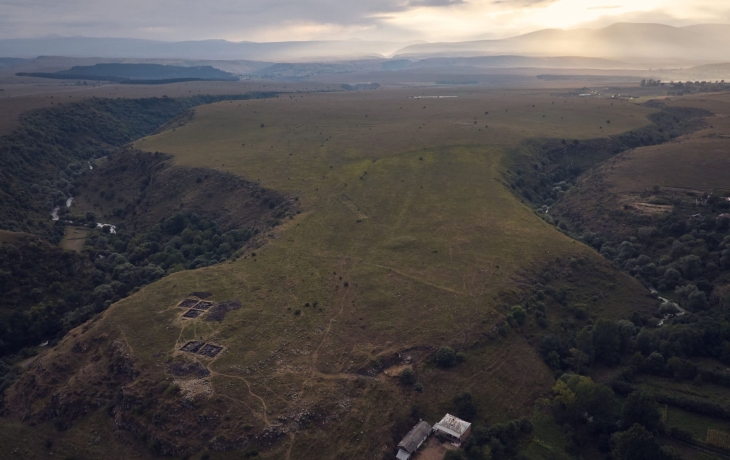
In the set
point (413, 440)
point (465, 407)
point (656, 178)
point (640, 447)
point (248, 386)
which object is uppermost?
point (656, 178)

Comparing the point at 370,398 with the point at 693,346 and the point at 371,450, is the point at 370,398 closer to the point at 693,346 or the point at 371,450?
the point at 371,450

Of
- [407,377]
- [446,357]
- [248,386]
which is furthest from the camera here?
[446,357]

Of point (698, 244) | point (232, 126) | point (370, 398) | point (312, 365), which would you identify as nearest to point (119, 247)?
point (312, 365)

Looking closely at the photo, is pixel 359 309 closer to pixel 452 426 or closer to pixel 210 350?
pixel 210 350

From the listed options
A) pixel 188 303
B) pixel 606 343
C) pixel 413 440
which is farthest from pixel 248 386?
pixel 606 343

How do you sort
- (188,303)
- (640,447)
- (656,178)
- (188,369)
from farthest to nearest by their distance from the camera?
1. (656,178)
2. (188,303)
3. (188,369)
4. (640,447)

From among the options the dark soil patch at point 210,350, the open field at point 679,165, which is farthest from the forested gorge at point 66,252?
the open field at point 679,165
